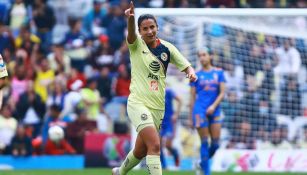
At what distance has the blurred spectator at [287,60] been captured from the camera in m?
21.3

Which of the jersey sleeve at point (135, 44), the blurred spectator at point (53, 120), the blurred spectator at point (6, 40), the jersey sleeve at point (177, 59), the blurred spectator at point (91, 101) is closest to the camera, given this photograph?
the jersey sleeve at point (135, 44)

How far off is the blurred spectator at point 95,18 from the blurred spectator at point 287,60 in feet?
19.7

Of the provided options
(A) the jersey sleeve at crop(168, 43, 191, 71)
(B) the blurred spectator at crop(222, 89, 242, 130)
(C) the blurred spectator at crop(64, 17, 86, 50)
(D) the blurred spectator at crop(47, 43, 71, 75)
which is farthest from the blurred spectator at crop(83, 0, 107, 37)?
(A) the jersey sleeve at crop(168, 43, 191, 71)

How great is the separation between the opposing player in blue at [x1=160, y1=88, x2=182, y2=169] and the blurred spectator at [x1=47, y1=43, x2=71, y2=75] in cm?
402

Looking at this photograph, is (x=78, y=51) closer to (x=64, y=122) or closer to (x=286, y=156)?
(x=64, y=122)

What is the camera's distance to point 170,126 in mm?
21125

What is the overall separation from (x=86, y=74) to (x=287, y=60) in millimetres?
5507

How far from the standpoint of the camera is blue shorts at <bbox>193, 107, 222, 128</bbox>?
16859mm

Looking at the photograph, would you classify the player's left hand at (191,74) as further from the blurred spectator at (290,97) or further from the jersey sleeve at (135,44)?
the blurred spectator at (290,97)

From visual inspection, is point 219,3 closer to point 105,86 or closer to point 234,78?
point 105,86

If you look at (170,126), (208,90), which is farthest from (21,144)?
(208,90)

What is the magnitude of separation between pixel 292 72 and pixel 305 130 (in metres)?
1.30

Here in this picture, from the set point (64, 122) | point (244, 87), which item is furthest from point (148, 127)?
point (64, 122)

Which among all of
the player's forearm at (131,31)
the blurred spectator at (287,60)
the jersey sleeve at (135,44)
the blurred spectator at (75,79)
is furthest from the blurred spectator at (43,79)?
the player's forearm at (131,31)
